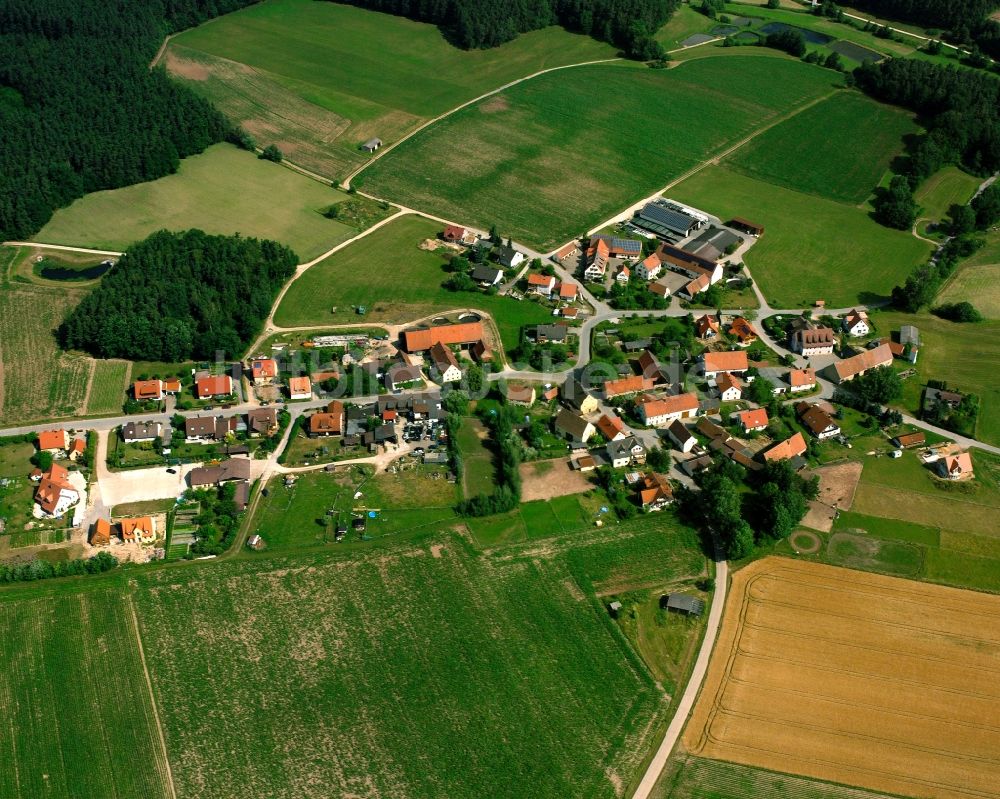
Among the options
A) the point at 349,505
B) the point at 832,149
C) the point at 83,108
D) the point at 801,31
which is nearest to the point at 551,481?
the point at 349,505

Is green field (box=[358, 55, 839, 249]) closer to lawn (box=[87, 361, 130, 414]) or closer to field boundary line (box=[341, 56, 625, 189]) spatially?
field boundary line (box=[341, 56, 625, 189])

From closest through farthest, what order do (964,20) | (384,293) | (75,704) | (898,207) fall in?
(75,704), (384,293), (898,207), (964,20)

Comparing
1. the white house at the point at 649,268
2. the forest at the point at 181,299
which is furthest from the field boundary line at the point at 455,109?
the white house at the point at 649,268

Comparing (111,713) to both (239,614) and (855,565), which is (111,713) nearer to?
(239,614)

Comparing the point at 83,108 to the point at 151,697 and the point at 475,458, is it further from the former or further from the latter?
the point at 151,697

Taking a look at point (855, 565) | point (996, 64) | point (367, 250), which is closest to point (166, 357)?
point (367, 250)

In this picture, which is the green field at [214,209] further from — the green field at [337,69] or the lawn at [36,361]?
the lawn at [36,361]
